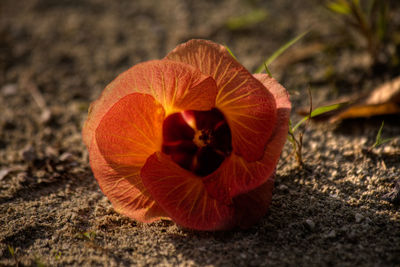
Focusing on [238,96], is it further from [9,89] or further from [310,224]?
[9,89]

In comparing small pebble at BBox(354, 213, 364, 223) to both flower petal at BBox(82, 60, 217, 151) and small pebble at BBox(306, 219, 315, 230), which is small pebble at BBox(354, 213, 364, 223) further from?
flower petal at BBox(82, 60, 217, 151)

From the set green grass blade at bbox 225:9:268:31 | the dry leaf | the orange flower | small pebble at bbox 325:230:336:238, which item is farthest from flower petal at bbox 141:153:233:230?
green grass blade at bbox 225:9:268:31

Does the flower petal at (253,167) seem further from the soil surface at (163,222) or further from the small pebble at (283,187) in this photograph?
the small pebble at (283,187)

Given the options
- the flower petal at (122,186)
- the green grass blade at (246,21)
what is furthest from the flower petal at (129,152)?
the green grass blade at (246,21)

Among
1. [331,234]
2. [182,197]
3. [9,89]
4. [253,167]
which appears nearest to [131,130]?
[182,197]

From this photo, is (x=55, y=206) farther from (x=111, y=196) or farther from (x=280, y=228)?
(x=280, y=228)

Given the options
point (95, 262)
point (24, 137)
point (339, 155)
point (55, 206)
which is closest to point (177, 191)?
point (95, 262)
